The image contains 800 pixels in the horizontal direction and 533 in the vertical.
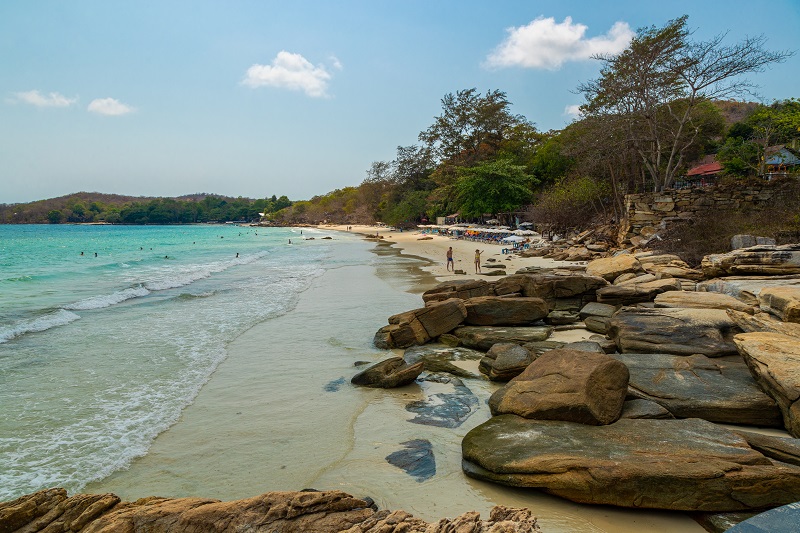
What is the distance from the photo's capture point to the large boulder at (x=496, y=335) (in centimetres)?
980

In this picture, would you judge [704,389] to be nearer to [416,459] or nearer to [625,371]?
[625,371]

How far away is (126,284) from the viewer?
2345 cm

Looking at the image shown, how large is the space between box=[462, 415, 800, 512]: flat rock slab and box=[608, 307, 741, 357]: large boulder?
3064 mm

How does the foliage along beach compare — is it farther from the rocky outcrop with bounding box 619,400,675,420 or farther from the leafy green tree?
the leafy green tree

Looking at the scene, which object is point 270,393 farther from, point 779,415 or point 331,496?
point 779,415

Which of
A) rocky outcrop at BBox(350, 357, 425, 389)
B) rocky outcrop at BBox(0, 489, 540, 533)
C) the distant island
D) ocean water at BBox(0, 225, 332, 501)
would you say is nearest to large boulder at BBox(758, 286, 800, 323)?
rocky outcrop at BBox(350, 357, 425, 389)

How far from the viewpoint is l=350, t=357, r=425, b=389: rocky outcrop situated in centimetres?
799

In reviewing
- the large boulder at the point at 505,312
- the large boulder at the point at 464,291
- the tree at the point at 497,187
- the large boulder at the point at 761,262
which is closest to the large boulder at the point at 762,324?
the large boulder at the point at 761,262

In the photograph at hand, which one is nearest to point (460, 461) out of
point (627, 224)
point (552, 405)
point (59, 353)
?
point (552, 405)

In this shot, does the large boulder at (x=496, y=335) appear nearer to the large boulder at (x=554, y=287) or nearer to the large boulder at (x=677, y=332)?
the large boulder at (x=677, y=332)

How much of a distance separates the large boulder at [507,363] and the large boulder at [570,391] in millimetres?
1421

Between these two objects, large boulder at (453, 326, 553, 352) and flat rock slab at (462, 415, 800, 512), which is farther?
large boulder at (453, 326, 553, 352)

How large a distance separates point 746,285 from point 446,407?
768 centimetres

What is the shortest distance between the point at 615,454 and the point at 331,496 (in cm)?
287
